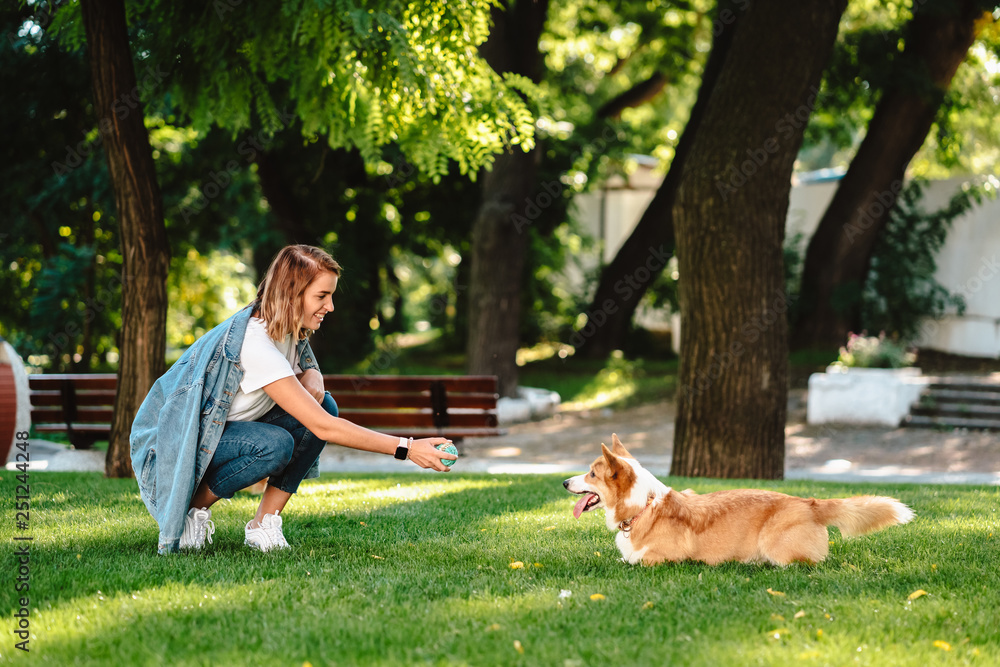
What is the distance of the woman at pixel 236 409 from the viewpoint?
4.25 metres

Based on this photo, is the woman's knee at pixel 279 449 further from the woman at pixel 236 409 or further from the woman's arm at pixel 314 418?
the woman's arm at pixel 314 418

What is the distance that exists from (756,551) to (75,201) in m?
14.5

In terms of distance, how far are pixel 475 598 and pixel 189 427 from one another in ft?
5.23

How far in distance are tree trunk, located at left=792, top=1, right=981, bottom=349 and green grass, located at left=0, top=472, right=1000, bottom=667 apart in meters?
12.0

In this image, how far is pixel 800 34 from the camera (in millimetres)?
8047

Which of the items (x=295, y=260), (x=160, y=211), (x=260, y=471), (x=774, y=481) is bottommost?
(x=774, y=481)

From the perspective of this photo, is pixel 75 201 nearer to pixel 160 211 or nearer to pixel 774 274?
pixel 160 211

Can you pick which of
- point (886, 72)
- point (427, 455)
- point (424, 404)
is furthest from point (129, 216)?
point (886, 72)

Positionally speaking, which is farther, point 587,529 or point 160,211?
point 160,211

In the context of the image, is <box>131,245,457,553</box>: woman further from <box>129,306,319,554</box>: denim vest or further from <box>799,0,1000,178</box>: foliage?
<box>799,0,1000,178</box>: foliage

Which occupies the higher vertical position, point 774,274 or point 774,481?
point 774,274

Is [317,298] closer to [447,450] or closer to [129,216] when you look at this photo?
[447,450]

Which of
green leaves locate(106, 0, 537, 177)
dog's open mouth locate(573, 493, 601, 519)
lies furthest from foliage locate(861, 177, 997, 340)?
dog's open mouth locate(573, 493, 601, 519)

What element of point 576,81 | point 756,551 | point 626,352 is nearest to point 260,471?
point 756,551
